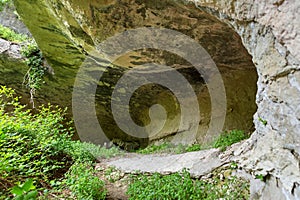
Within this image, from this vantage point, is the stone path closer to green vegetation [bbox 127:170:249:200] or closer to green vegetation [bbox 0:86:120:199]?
green vegetation [bbox 127:170:249:200]

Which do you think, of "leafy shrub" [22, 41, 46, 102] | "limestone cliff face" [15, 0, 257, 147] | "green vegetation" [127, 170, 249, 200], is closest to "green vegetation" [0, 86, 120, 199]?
"green vegetation" [127, 170, 249, 200]

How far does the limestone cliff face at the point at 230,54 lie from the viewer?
1312mm

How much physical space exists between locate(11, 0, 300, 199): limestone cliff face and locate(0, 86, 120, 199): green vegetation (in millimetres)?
1416

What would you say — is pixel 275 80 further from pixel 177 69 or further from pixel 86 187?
pixel 177 69

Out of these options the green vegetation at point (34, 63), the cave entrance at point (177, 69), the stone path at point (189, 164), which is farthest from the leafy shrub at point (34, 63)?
the stone path at point (189, 164)

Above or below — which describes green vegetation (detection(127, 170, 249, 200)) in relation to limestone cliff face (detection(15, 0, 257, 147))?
below

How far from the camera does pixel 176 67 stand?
412 centimetres

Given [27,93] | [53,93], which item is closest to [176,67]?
[53,93]

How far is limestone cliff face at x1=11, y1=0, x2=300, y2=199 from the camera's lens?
1.31 meters

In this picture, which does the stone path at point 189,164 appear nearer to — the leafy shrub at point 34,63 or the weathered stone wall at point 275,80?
the weathered stone wall at point 275,80

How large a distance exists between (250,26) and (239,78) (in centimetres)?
297

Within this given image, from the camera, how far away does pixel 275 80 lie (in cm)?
142

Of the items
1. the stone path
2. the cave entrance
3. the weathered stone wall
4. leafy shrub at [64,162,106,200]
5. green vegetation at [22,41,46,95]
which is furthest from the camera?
green vegetation at [22,41,46,95]

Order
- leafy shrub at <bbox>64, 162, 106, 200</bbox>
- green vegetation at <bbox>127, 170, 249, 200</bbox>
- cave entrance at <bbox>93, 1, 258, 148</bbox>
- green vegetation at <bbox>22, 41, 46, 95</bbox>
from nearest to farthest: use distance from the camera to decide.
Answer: green vegetation at <bbox>127, 170, 249, 200</bbox> < leafy shrub at <bbox>64, 162, 106, 200</bbox> < cave entrance at <bbox>93, 1, 258, 148</bbox> < green vegetation at <bbox>22, 41, 46, 95</bbox>
